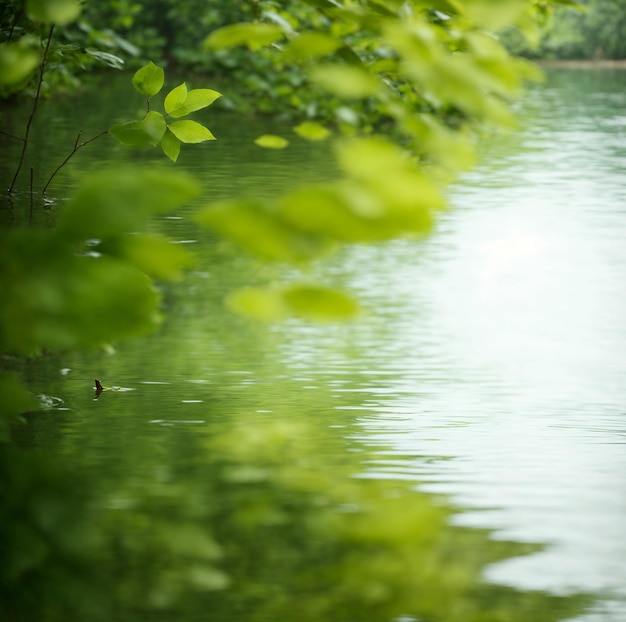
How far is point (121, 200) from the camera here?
1.51ft

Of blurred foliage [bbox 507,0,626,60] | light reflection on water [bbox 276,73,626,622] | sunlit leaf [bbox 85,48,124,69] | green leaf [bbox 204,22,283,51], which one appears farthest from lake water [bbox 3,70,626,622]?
blurred foliage [bbox 507,0,626,60]

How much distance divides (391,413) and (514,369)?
33 cm

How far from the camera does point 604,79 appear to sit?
29.5 feet

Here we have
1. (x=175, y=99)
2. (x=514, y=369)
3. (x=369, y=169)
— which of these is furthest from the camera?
(x=514, y=369)

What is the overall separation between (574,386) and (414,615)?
0.75 meters

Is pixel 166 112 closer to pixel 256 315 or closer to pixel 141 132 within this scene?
pixel 141 132

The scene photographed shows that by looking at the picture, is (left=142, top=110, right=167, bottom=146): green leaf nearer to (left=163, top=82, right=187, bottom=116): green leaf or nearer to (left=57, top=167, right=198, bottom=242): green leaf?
(left=163, top=82, right=187, bottom=116): green leaf

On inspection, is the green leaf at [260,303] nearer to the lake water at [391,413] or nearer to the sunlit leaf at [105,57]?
the lake water at [391,413]

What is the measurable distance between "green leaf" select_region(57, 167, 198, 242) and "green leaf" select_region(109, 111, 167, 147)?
371 millimetres

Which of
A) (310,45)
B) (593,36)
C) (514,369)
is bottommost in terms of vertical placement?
(514,369)

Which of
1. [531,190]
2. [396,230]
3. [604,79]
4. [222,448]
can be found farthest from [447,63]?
[604,79]

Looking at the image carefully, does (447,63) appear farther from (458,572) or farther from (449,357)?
(449,357)

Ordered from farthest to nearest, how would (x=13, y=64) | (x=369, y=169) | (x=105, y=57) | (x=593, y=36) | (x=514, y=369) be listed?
(x=593, y=36) → (x=514, y=369) → (x=105, y=57) → (x=13, y=64) → (x=369, y=169)

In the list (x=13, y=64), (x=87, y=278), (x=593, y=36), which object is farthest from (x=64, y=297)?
(x=593, y=36)
